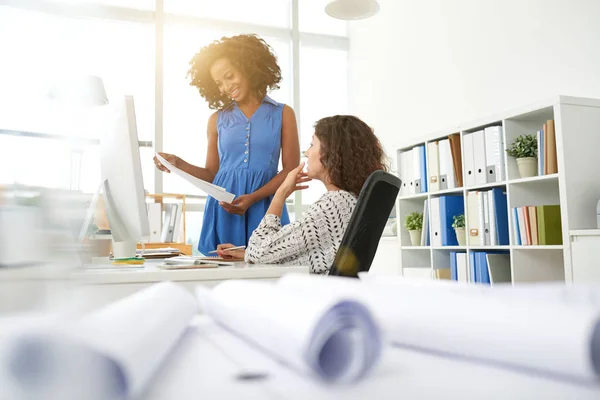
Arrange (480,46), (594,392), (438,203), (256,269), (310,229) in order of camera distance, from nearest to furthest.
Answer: (594,392)
(256,269)
(310,229)
(438,203)
(480,46)

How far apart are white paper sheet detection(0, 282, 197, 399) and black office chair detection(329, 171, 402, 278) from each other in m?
1.03

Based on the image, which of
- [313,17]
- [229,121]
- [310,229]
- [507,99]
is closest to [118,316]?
[310,229]

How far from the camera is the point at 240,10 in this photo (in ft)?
17.8

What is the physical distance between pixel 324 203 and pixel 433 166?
212 cm

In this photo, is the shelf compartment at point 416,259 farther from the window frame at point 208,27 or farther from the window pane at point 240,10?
the window pane at point 240,10

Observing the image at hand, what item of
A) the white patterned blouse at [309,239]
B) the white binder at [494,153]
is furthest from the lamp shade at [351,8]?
the white patterned blouse at [309,239]

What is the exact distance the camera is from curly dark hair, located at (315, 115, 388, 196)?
1.69 m

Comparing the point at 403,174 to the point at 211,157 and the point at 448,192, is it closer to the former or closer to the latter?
the point at 448,192

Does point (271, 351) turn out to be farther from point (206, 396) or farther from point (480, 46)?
point (480, 46)

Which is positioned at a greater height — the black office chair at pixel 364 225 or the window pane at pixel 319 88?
the window pane at pixel 319 88

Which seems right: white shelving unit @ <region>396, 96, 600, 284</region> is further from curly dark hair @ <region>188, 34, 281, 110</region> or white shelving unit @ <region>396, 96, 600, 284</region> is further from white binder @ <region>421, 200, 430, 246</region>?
curly dark hair @ <region>188, 34, 281, 110</region>

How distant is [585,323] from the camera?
0.95 feet

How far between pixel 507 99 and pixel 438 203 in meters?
0.91

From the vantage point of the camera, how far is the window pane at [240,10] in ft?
17.0
